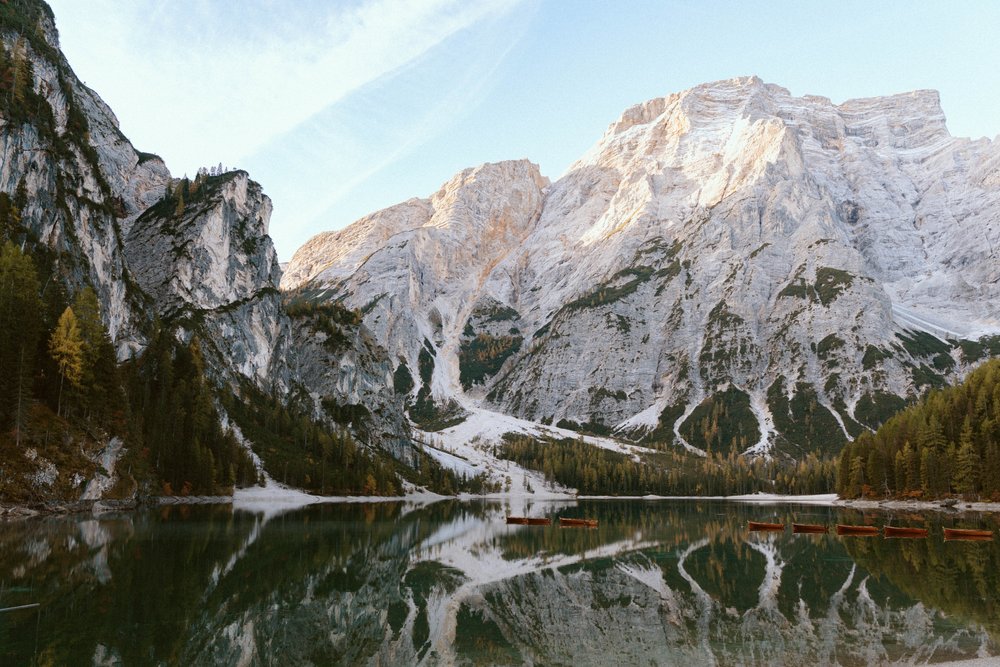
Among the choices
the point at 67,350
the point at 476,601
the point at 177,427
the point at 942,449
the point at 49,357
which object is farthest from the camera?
the point at 942,449

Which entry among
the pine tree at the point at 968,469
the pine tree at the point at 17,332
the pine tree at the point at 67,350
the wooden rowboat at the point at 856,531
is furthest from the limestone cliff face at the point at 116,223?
the pine tree at the point at 968,469

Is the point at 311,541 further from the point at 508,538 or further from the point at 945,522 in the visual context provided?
the point at 945,522

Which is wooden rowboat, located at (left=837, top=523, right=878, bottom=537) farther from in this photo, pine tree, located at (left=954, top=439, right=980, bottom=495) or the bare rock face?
the bare rock face

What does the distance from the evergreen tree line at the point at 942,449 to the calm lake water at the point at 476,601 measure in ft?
208

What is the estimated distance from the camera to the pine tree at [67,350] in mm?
75000

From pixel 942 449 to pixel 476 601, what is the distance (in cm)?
11134

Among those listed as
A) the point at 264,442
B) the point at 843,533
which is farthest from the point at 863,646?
the point at 264,442

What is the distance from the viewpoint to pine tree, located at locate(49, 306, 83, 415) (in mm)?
75000

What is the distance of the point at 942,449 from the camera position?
376ft

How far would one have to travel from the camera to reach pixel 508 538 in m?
66.6

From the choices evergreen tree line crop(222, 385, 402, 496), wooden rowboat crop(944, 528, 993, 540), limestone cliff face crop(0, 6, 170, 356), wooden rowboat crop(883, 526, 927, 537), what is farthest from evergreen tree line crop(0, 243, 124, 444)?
wooden rowboat crop(944, 528, 993, 540)

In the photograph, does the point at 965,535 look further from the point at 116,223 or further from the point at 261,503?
the point at 116,223

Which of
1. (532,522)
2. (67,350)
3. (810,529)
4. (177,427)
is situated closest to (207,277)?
(177,427)

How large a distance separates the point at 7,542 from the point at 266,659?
105 feet
